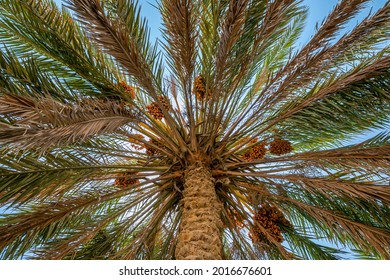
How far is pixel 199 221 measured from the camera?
3.53 metres

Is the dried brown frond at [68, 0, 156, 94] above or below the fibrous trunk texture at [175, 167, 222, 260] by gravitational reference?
above

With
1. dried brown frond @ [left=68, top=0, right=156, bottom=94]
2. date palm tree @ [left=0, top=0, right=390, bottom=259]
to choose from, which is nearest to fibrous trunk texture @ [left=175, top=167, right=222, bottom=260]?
date palm tree @ [left=0, top=0, right=390, bottom=259]

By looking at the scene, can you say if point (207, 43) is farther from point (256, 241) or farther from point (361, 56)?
point (256, 241)

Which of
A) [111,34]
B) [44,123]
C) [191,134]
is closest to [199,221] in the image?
[191,134]

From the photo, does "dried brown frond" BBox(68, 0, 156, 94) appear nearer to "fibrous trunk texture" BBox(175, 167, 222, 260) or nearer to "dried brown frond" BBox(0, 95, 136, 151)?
"dried brown frond" BBox(0, 95, 136, 151)

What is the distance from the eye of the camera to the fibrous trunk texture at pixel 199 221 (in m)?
3.27

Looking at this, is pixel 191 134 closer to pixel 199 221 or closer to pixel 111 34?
pixel 199 221

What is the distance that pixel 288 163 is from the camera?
13.8 feet


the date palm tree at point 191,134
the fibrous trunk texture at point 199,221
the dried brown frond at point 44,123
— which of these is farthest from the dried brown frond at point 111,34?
the fibrous trunk texture at point 199,221

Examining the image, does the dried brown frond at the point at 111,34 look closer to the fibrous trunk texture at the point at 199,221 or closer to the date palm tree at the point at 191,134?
the date palm tree at the point at 191,134

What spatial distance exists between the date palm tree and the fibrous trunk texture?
0.01 metres

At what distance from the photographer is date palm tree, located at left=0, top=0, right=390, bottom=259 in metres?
3.35

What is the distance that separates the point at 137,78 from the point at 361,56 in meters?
2.81

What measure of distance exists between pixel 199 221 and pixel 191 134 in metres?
1.18
